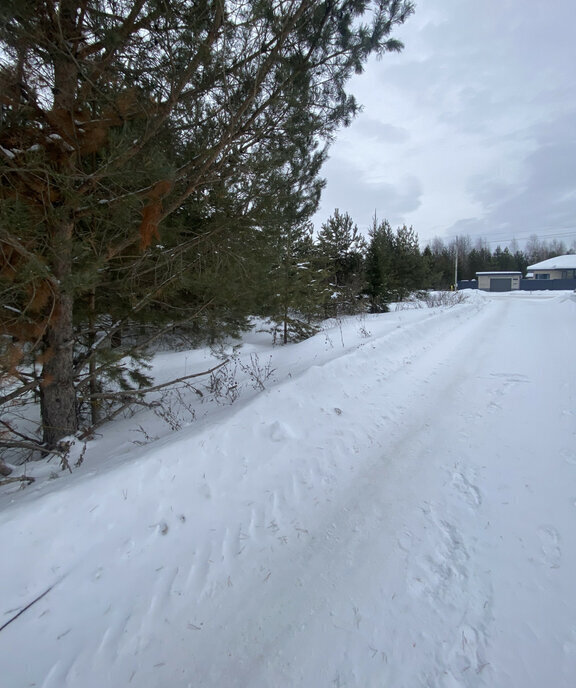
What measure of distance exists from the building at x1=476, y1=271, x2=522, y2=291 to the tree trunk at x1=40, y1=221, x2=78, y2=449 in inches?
2190

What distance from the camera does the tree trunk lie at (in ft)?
12.2

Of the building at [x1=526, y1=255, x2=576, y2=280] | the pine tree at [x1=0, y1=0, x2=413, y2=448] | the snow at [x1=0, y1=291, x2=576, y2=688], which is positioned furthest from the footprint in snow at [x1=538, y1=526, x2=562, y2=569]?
the building at [x1=526, y1=255, x2=576, y2=280]

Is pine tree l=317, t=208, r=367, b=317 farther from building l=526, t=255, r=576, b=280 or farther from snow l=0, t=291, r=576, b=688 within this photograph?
building l=526, t=255, r=576, b=280

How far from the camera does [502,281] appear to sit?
48.7 meters

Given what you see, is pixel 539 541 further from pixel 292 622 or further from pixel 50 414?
pixel 50 414

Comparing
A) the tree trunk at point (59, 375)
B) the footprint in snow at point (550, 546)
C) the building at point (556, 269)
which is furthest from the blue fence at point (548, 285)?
the tree trunk at point (59, 375)

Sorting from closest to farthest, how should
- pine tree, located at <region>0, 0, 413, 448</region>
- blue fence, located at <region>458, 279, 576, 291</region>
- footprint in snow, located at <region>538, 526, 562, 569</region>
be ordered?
footprint in snow, located at <region>538, 526, 562, 569</region> → pine tree, located at <region>0, 0, 413, 448</region> → blue fence, located at <region>458, 279, 576, 291</region>

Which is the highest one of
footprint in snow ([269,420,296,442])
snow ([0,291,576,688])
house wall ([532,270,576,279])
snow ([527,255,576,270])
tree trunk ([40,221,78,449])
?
snow ([527,255,576,270])

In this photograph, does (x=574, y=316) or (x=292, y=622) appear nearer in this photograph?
(x=292, y=622)

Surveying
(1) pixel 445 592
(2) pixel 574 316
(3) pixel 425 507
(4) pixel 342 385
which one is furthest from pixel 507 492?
(2) pixel 574 316

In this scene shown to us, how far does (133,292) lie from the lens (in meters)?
4.41

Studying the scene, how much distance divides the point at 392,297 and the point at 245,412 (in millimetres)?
20528

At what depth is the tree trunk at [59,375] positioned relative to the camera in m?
3.72

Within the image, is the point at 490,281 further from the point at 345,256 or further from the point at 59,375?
the point at 59,375
